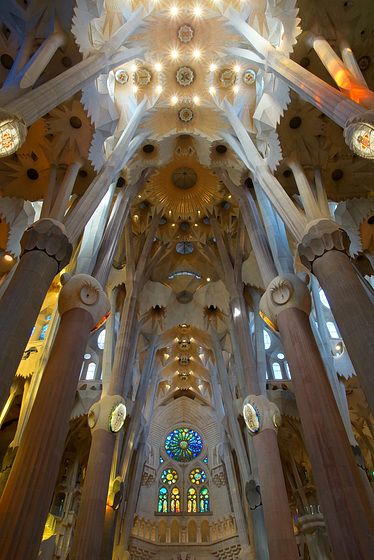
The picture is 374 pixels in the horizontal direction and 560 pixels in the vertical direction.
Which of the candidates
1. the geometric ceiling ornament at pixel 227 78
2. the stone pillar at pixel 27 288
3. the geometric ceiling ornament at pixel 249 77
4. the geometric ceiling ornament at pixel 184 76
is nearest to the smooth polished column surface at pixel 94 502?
the stone pillar at pixel 27 288

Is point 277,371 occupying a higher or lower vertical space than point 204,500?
higher

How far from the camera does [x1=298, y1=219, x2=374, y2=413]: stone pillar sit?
6.18m

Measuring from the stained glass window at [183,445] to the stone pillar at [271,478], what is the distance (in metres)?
15.3

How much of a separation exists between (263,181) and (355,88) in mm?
4087

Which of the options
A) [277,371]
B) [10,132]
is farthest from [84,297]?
[277,371]

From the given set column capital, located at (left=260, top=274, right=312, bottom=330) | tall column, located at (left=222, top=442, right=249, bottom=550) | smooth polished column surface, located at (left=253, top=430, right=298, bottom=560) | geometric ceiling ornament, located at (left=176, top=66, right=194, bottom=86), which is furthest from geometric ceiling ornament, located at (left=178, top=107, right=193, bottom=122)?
tall column, located at (left=222, top=442, right=249, bottom=550)

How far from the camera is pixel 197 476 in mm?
24844

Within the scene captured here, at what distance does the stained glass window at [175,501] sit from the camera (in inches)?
925

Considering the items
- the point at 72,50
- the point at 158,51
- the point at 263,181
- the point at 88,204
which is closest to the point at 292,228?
the point at 263,181

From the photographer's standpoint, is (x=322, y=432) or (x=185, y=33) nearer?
(x=322, y=432)

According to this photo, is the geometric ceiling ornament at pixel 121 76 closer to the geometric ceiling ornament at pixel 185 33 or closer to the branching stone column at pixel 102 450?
the geometric ceiling ornament at pixel 185 33

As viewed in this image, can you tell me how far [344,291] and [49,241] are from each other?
5.84 meters

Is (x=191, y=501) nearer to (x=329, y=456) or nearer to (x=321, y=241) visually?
(x=329, y=456)

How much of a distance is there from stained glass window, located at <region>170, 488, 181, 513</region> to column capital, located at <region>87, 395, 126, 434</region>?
47.9 ft
